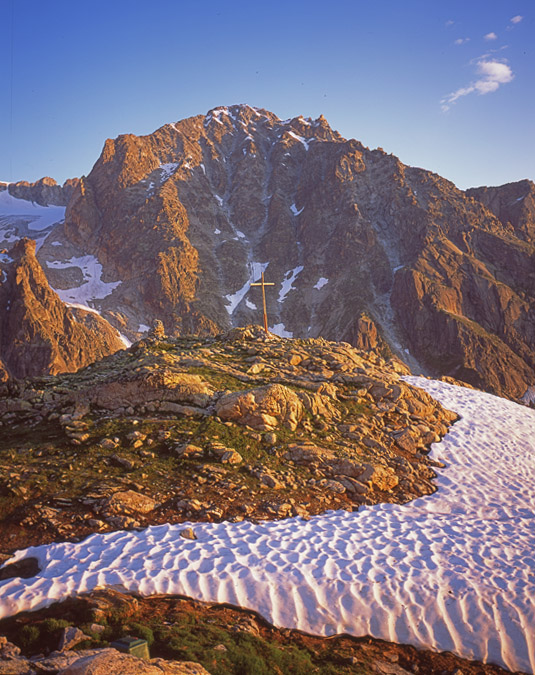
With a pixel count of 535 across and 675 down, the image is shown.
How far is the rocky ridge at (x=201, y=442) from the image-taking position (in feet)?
35.3

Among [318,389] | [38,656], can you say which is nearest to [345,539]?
[38,656]

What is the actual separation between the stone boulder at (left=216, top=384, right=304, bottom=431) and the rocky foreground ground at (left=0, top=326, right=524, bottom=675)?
0.04 metres

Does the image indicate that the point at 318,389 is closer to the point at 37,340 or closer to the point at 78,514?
the point at 78,514

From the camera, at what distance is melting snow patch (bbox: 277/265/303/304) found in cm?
13186

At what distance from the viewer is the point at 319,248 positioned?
14012cm

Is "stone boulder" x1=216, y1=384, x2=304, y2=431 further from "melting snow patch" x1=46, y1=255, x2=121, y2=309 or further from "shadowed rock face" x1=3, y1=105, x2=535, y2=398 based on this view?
"melting snow patch" x1=46, y1=255, x2=121, y2=309

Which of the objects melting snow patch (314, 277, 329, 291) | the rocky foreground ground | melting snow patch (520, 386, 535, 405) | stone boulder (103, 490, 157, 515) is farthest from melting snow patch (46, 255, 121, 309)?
stone boulder (103, 490, 157, 515)

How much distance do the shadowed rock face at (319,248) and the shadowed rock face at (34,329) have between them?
19944 millimetres

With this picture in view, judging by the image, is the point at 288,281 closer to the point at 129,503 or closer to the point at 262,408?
the point at 262,408

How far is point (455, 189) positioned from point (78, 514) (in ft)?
536

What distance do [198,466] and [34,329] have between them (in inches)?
3754

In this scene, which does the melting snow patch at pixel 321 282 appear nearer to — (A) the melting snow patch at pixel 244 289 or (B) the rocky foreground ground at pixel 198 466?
(A) the melting snow patch at pixel 244 289

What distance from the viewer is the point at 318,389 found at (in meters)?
18.1

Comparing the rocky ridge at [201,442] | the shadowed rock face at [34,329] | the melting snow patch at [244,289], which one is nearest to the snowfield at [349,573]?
the rocky ridge at [201,442]
